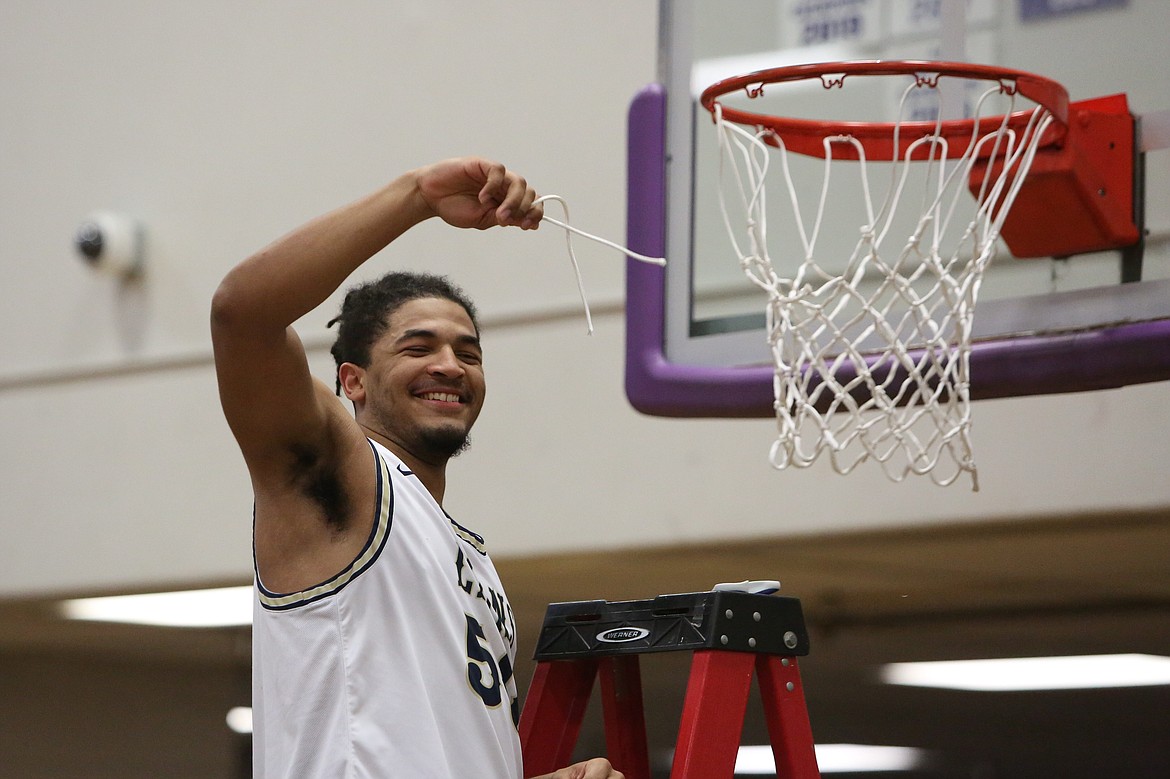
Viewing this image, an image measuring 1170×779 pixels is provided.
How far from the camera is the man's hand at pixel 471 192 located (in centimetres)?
171

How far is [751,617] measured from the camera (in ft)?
6.86

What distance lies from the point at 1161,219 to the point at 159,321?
3383 millimetres

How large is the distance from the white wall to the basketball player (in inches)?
88.6

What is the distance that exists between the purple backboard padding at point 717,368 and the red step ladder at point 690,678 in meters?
0.75

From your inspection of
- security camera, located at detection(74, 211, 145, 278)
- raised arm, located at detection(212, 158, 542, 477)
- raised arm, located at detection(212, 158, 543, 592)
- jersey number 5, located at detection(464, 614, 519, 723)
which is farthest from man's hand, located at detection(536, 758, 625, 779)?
security camera, located at detection(74, 211, 145, 278)

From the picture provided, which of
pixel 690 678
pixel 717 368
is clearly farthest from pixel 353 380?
pixel 717 368

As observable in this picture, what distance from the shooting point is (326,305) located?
176 inches

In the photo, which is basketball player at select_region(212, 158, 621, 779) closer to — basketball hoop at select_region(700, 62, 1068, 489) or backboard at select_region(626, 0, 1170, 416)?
basketball hoop at select_region(700, 62, 1068, 489)

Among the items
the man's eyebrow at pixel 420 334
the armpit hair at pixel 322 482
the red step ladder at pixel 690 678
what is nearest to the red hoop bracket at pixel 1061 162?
the man's eyebrow at pixel 420 334

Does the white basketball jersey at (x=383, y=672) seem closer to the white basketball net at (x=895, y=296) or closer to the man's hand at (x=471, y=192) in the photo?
the man's hand at (x=471, y=192)

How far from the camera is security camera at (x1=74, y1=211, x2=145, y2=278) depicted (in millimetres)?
4766

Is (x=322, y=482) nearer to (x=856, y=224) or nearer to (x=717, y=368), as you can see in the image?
(x=717, y=368)

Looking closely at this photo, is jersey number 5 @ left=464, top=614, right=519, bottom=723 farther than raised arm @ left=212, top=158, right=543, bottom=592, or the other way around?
jersey number 5 @ left=464, top=614, right=519, bottom=723

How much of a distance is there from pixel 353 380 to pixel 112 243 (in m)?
2.91
